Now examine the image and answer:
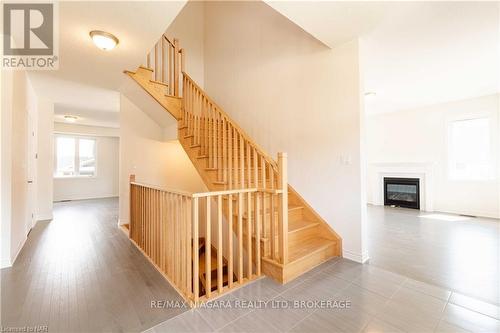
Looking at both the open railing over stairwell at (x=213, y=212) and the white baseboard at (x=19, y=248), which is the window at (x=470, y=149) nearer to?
the open railing over stairwell at (x=213, y=212)

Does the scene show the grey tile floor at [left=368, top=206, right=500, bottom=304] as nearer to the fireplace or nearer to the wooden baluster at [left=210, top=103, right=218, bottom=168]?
the fireplace

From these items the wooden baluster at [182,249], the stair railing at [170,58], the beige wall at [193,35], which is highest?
the beige wall at [193,35]

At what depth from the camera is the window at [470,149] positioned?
489 centimetres

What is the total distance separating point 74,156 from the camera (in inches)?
316

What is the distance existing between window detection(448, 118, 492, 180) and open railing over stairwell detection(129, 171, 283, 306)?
5.56 meters

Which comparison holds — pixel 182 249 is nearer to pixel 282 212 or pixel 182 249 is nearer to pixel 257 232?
pixel 257 232

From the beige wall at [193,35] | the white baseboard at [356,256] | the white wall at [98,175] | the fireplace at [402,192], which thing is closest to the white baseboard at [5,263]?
the white baseboard at [356,256]

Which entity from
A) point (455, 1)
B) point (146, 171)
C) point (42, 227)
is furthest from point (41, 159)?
point (455, 1)

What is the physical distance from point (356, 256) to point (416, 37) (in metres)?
2.88

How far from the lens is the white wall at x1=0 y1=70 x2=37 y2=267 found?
252 centimetres

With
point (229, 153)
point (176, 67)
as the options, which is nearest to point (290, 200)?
point (229, 153)

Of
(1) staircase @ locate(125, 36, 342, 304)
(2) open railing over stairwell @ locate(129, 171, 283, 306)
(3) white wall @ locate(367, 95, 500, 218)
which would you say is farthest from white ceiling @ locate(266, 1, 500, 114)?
(2) open railing over stairwell @ locate(129, 171, 283, 306)

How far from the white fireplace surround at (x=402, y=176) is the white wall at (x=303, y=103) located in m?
4.30

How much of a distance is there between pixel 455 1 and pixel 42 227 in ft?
23.2
